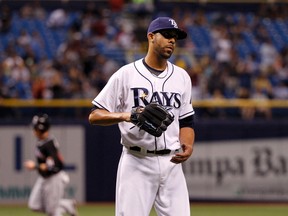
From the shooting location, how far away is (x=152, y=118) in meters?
6.11

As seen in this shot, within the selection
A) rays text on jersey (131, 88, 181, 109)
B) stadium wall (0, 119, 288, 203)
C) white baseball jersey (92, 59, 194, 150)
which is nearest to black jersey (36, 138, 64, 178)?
stadium wall (0, 119, 288, 203)

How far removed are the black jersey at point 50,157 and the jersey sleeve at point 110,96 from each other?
4818 mm

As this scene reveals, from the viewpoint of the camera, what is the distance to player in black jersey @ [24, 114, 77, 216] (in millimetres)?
11227

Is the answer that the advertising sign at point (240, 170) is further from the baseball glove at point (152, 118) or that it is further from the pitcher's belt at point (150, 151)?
the baseball glove at point (152, 118)

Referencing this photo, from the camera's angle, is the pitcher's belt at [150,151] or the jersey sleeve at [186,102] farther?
the jersey sleeve at [186,102]

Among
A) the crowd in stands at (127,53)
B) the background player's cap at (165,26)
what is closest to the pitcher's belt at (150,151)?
the background player's cap at (165,26)

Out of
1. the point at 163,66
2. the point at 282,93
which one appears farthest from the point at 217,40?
the point at 163,66

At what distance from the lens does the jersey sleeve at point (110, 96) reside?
6492mm

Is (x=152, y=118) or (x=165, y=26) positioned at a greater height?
(x=165, y=26)

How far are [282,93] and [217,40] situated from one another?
120 inches

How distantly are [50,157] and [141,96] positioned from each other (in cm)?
493

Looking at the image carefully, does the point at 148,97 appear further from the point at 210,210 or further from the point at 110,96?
the point at 210,210

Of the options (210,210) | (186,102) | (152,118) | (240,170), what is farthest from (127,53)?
(152,118)

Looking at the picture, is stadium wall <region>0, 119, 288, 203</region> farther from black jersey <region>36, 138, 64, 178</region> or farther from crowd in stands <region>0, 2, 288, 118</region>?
black jersey <region>36, 138, 64, 178</region>
